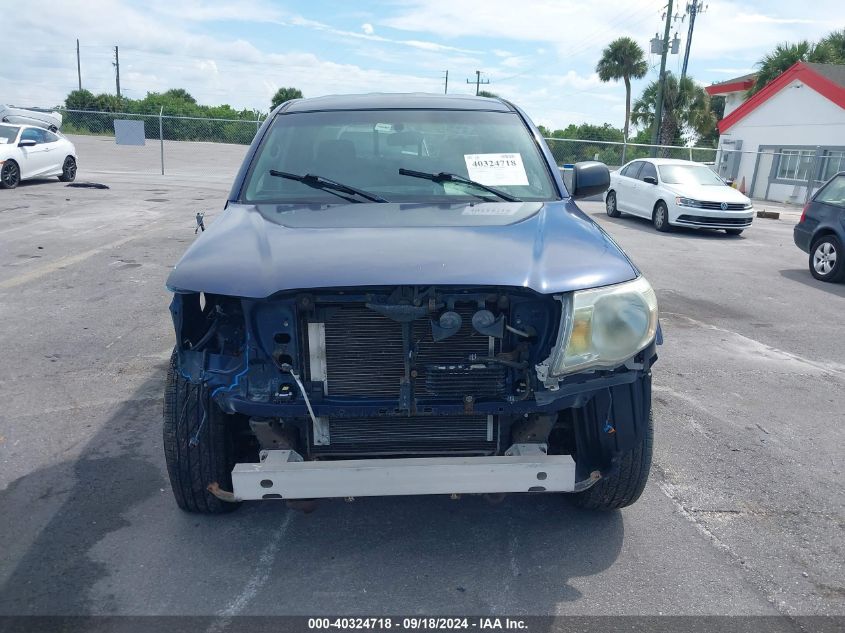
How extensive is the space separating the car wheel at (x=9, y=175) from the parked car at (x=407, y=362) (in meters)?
16.1

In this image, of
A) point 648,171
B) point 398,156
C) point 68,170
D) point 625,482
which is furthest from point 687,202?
point 68,170

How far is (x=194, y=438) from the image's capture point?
2.94 m

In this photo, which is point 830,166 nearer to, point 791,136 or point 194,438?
point 791,136

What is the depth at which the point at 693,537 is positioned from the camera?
3.26m

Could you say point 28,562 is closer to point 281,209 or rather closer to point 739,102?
point 281,209

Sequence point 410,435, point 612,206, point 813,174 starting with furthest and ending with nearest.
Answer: point 813,174
point 612,206
point 410,435

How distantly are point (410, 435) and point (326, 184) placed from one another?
1.51 metres

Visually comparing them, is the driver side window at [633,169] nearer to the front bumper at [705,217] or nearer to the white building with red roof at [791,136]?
the front bumper at [705,217]

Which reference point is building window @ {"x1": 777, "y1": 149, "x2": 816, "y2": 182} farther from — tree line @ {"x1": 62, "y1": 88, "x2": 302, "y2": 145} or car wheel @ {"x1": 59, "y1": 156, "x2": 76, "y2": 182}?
car wheel @ {"x1": 59, "y1": 156, "x2": 76, "y2": 182}

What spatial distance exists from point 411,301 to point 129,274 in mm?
6789

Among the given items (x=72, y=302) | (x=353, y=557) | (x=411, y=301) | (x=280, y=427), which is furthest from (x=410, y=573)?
(x=72, y=302)

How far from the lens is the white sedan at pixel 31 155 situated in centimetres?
1670

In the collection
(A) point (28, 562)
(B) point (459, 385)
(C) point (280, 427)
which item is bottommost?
(A) point (28, 562)

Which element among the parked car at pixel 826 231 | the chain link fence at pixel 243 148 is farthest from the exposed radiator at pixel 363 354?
the chain link fence at pixel 243 148
